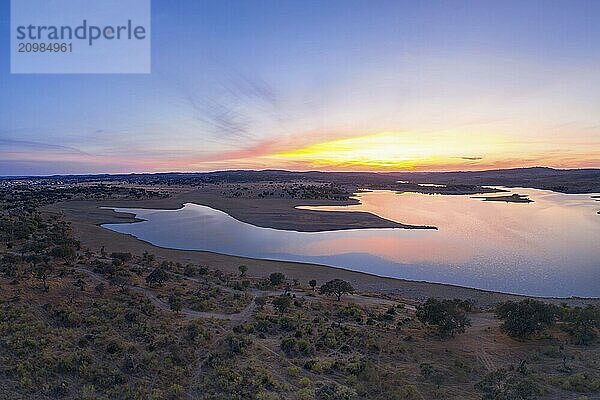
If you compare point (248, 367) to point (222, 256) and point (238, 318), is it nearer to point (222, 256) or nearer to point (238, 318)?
point (238, 318)

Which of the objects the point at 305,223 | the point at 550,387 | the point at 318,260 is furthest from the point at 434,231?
the point at 550,387

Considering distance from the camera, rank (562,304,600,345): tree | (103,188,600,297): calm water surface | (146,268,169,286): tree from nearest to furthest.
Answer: (562,304,600,345): tree < (146,268,169,286): tree < (103,188,600,297): calm water surface

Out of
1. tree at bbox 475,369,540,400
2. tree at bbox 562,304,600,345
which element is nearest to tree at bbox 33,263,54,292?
tree at bbox 475,369,540,400

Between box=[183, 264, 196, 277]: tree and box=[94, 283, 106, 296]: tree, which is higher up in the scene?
box=[94, 283, 106, 296]: tree

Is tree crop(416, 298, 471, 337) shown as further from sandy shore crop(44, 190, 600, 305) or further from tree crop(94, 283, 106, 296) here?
tree crop(94, 283, 106, 296)

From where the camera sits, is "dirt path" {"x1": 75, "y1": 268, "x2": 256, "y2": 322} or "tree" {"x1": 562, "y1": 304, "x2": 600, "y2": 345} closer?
"tree" {"x1": 562, "y1": 304, "x2": 600, "y2": 345}

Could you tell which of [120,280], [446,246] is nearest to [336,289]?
[120,280]

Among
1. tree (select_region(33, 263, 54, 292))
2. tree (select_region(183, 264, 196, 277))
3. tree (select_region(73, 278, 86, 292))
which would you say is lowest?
tree (select_region(183, 264, 196, 277))
